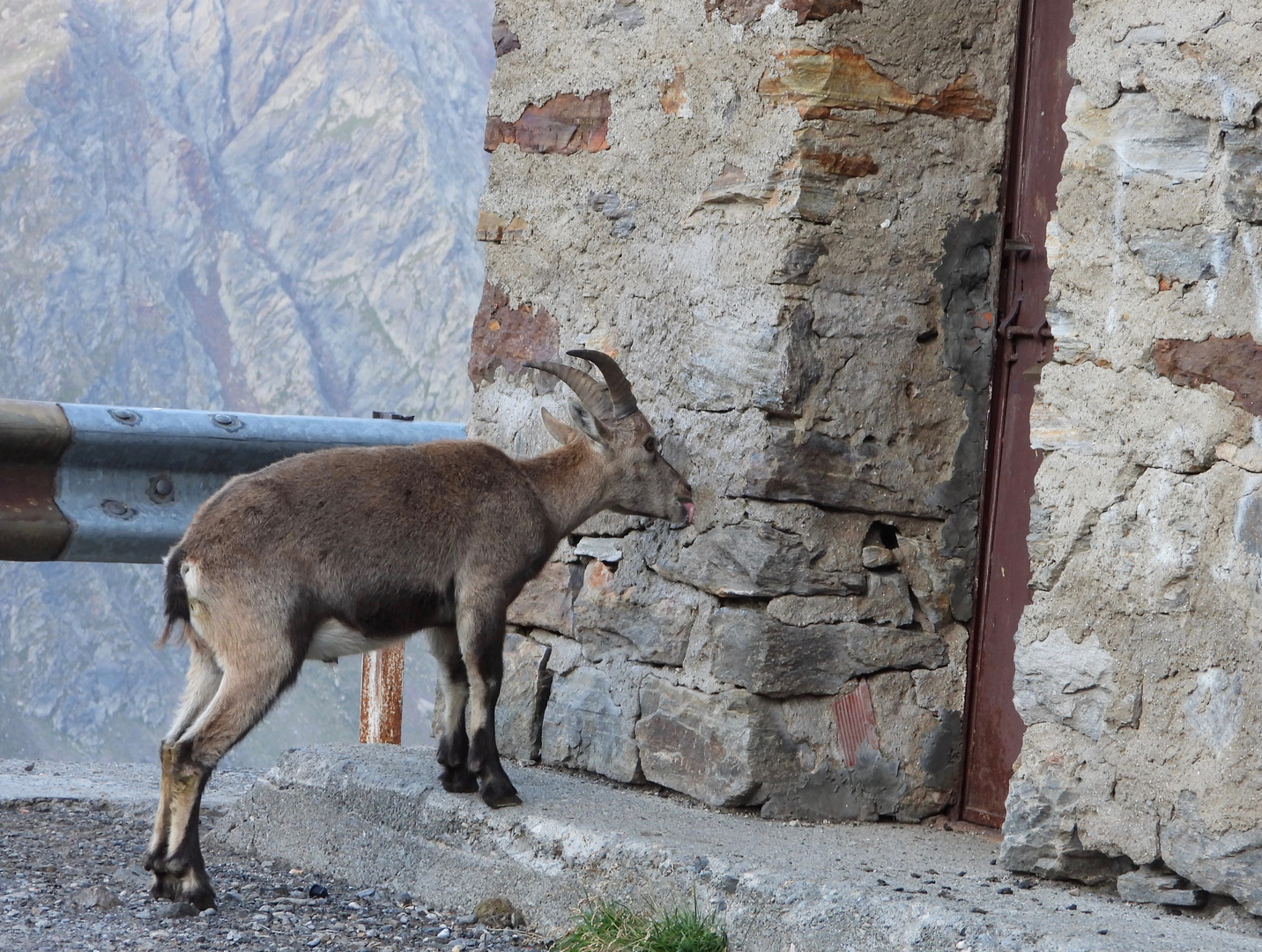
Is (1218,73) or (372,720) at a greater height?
(1218,73)

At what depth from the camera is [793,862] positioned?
145 inches

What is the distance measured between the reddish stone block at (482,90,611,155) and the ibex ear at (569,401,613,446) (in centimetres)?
81

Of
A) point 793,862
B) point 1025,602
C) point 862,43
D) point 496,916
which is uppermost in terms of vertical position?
point 862,43

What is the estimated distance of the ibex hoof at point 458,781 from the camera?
4.42 meters

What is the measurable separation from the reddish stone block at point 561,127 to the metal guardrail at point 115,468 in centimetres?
118

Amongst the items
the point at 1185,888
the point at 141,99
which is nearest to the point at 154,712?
the point at 141,99

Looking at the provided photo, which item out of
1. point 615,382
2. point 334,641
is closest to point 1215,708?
point 615,382

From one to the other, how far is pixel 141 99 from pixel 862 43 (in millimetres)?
66617

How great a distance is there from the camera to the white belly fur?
4.18m

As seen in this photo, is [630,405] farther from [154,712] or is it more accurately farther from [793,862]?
[154,712]

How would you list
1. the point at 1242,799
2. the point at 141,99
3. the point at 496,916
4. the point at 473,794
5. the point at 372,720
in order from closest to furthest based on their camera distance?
the point at 1242,799
the point at 496,916
the point at 473,794
the point at 372,720
the point at 141,99

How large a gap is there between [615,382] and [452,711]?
107cm

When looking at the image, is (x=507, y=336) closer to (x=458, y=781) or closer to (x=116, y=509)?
(x=116, y=509)

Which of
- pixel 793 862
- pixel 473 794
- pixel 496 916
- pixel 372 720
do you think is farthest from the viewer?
pixel 372 720
